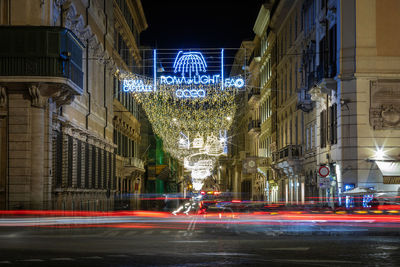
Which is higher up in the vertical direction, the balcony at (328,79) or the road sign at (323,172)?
the balcony at (328,79)

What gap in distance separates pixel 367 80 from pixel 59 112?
553 inches

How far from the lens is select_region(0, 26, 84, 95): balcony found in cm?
2842

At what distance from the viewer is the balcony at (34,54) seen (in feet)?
93.2

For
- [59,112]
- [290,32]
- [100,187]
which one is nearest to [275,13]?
[290,32]

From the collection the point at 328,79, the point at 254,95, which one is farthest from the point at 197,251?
the point at 254,95

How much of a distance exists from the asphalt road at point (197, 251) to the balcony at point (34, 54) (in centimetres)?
799

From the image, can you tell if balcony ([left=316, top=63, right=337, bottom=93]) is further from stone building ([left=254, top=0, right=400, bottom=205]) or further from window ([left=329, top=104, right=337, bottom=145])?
window ([left=329, top=104, right=337, bottom=145])

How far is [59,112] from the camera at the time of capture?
32.6m

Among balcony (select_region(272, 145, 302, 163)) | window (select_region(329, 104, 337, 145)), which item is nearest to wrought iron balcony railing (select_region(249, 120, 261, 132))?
balcony (select_region(272, 145, 302, 163))

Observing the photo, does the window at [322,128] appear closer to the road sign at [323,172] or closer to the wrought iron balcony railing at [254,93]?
the road sign at [323,172]

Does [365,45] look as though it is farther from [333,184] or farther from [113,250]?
[113,250]

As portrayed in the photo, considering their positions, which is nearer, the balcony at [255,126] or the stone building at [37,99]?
the stone building at [37,99]

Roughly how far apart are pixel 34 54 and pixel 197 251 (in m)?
14.9

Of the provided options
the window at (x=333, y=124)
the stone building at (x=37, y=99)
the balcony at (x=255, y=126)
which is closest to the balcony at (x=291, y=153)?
the window at (x=333, y=124)
